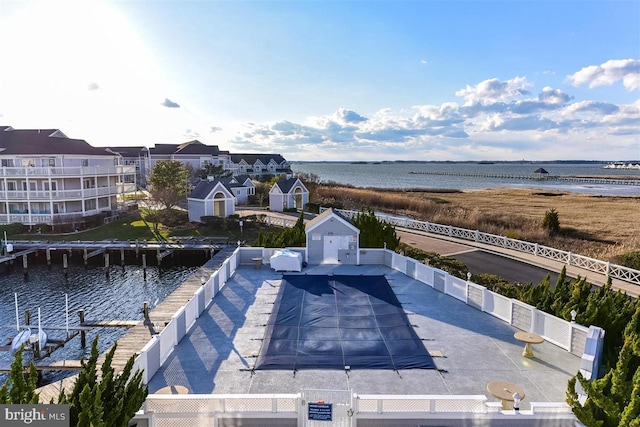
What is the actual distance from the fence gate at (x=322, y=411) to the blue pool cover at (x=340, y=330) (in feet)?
11.3

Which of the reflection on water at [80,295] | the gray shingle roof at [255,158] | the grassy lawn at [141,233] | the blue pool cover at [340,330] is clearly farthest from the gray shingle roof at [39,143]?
the gray shingle roof at [255,158]

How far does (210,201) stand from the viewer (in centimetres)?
4747

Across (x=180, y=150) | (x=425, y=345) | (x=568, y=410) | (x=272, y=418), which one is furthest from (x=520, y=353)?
(x=180, y=150)

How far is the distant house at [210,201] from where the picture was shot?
155 feet

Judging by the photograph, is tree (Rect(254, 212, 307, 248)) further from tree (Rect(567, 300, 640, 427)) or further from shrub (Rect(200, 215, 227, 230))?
tree (Rect(567, 300, 640, 427))

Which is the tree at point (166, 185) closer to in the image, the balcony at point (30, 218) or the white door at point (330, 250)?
the balcony at point (30, 218)

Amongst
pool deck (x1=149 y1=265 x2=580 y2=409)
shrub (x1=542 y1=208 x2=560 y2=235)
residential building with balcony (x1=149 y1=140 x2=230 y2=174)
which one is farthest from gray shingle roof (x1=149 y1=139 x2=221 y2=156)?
pool deck (x1=149 y1=265 x2=580 y2=409)

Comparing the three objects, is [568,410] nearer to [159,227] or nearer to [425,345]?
[425,345]

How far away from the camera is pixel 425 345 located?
14.7m

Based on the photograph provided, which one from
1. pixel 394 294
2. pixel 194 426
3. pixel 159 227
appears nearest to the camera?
pixel 194 426

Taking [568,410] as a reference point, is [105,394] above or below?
above

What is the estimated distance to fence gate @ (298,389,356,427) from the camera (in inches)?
364

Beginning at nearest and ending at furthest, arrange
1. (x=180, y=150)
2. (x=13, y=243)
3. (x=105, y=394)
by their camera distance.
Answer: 1. (x=105, y=394)
2. (x=13, y=243)
3. (x=180, y=150)

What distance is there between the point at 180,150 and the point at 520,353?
274 feet
